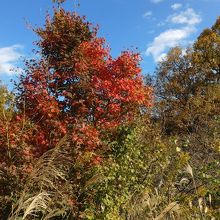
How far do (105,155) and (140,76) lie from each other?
2931 mm

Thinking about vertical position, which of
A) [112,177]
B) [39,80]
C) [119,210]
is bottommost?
[119,210]

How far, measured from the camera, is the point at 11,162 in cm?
1010

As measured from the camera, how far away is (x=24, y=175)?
32.3 feet

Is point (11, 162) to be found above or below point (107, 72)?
below

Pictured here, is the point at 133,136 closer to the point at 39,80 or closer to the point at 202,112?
the point at 39,80

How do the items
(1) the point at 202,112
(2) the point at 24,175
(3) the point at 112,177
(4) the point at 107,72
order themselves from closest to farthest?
(2) the point at 24,175
(3) the point at 112,177
(4) the point at 107,72
(1) the point at 202,112

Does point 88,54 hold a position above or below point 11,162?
above

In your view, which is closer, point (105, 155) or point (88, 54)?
point (105, 155)

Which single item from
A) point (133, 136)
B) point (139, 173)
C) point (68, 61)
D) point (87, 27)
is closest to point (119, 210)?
point (139, 173)

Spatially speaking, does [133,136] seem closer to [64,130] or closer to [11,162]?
[64,130]

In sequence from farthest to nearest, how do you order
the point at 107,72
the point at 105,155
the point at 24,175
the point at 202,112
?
the point at 202,112, the point at 107,72, the point at 105,155, the point at 24,175

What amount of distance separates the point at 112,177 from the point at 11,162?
8.59 feet

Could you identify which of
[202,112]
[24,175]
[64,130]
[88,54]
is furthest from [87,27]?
[202,112]

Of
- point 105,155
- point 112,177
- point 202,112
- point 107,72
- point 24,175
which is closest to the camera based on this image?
point 24,175
